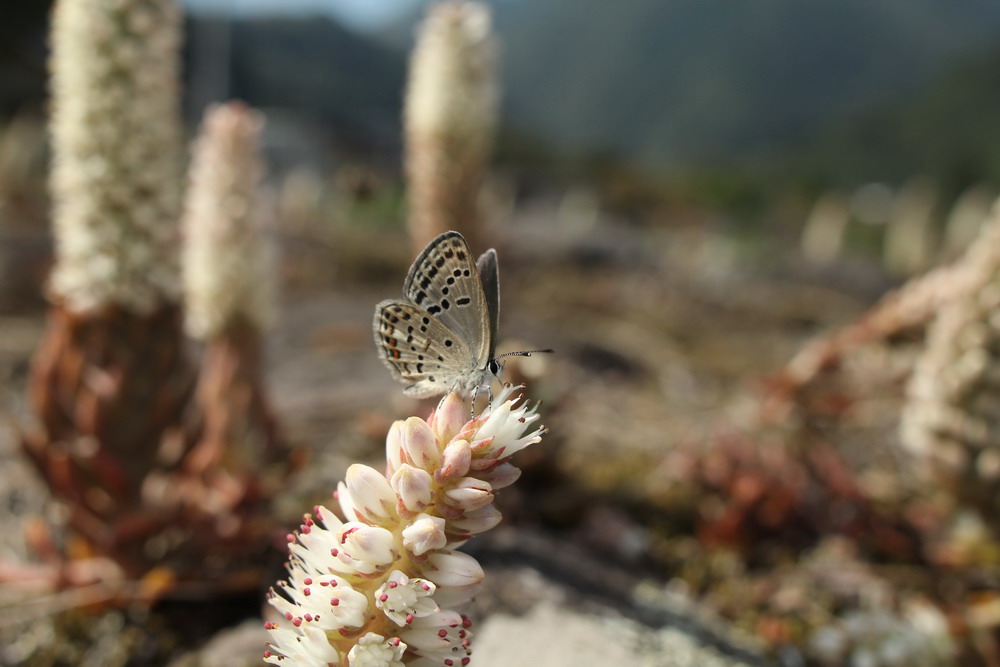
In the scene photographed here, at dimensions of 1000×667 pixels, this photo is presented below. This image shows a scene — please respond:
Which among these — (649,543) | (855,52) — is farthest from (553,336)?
(855,52)

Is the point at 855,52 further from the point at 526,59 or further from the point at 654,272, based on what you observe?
the point at 654,272

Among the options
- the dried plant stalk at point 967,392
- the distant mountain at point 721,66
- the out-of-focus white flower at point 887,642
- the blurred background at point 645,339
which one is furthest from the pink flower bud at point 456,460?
the distant mountain at point 721,66

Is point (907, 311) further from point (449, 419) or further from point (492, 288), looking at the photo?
point (449, 419)

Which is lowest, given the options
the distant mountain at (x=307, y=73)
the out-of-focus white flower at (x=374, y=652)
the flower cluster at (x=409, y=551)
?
the out-of-focus white flower at (x=374, y=652)

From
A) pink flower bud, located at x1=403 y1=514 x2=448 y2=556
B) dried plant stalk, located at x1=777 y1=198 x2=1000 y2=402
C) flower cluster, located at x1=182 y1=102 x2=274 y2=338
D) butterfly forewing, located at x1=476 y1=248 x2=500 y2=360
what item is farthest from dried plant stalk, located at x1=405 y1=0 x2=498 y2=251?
pink flower bud, located at x1=403 y1=514 x2=448 y2=556

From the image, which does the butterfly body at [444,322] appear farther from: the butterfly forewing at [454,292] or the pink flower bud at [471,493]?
the pink flower bud at [471,493]

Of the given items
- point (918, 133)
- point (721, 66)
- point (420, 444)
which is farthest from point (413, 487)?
point (721, 66)
